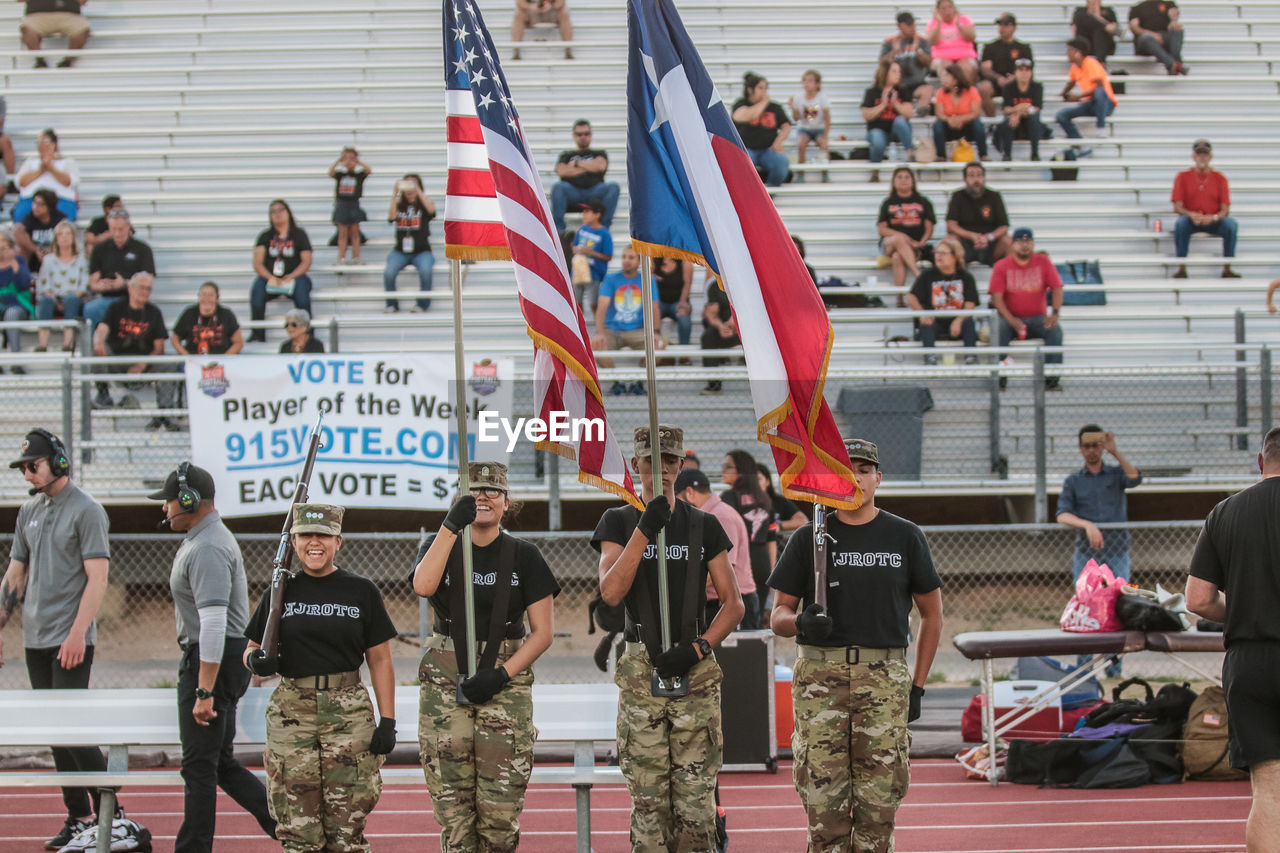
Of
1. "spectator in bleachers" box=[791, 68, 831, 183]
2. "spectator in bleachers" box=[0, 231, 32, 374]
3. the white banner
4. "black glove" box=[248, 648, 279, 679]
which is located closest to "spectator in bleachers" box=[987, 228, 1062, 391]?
"spectator in bleachers" box=[791, 68, 831, 183]

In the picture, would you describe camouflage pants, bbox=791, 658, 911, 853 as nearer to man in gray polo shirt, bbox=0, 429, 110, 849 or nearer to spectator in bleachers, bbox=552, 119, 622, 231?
man in gray polo shirt, bbox=0, 429, 110, 849

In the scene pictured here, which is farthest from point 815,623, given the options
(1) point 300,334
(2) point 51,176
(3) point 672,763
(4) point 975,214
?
(2) point 51,176

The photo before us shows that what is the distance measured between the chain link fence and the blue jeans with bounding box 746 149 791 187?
18.4 ft

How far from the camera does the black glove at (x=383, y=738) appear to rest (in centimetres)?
583

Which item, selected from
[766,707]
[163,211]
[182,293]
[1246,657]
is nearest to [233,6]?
[163,211]

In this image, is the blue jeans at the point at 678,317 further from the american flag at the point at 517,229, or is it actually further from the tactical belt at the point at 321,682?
the tactical belt at the point at 321,682

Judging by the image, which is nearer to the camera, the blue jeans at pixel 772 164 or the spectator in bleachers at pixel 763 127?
the spectator in bleachers at pixel 763 127

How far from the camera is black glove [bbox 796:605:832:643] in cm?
582

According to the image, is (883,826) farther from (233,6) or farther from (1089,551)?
(233,6)

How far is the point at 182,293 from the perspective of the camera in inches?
627

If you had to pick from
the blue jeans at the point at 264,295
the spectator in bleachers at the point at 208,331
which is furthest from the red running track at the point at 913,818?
the blue jeans at the point at 264,295

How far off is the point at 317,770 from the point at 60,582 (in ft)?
7.45

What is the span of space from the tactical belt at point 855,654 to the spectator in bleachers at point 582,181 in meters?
9.70

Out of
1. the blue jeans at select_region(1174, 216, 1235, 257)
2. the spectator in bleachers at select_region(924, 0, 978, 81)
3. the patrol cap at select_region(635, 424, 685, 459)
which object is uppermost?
the spectator in bleachers at select_region(924, 0, 978, 81)
